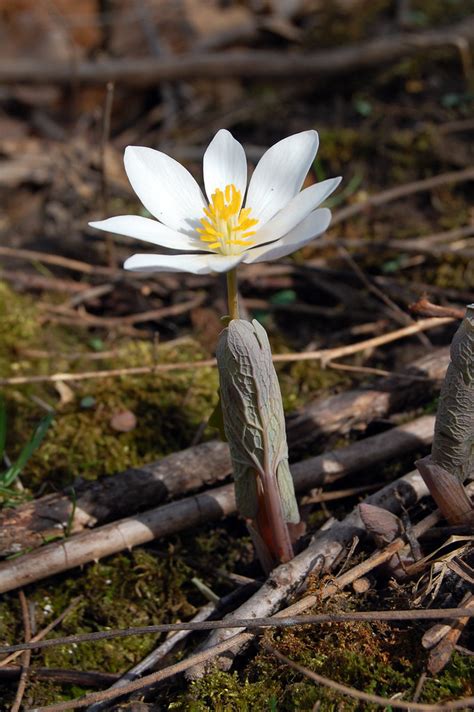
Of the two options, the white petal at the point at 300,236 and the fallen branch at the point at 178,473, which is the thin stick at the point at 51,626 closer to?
the fallen branch at the point at 178,473

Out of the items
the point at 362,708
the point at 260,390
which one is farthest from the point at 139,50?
the point at 362,708

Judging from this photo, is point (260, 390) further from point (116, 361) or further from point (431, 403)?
point (116, 361)

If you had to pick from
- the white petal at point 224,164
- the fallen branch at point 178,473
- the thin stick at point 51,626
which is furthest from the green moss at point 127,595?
the white petal at point 224,164

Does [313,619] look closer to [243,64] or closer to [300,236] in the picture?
[300,236]

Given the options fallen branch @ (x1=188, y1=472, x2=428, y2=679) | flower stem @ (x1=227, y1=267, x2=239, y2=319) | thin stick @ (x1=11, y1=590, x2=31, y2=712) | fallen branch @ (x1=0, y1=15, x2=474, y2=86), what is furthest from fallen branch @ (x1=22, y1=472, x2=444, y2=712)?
fallen branch @ (x1=0, y1=15, x2=474, y2=86)

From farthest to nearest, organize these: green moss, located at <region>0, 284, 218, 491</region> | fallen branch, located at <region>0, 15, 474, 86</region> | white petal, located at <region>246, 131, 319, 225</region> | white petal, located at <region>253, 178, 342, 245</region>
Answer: fallen branch, located at <region>0, 15, 474, 86</region> → green moss, located at <region>0, 284, 218, 491</region> → white petal, located at <region>246, 131, 319, 225</region> → white petal, located at <region>253, 178, 342, 245</region>

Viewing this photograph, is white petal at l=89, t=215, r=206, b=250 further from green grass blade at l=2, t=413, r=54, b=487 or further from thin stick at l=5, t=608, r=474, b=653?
thin stick at l=5, t=608, r=474, b=653

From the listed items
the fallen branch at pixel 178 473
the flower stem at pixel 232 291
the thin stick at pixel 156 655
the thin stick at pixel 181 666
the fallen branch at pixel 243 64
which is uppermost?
the fallen branch at pixel 243 64
